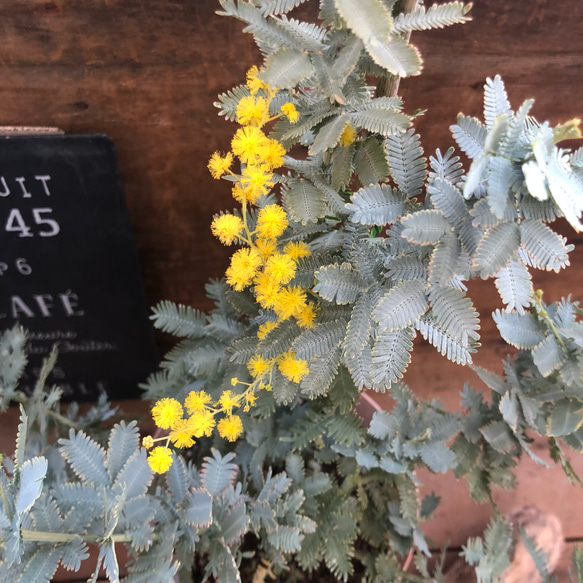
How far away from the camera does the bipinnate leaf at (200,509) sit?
0.43 metres

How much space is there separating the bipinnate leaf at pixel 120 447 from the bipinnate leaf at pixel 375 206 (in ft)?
1.03

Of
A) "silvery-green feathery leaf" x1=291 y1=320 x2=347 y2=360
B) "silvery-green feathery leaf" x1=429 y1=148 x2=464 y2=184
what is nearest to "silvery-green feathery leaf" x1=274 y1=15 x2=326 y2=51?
"silvery-green feathery leaf" x1=429 y1=148 x2=464 y2=184

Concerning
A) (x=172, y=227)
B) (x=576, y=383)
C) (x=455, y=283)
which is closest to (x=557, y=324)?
(x=576, y=383)

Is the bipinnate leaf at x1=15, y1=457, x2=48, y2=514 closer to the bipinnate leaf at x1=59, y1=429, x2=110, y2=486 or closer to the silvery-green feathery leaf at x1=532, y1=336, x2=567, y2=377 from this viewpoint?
the bipinnate leaf at x1=59, y1=429, x2=110, y2=486

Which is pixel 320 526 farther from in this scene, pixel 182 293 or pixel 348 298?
pixel 182 293

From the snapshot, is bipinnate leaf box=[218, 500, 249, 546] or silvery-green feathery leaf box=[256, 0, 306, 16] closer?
silvery-green feathery leaf box=[256, 0, 306, 16]

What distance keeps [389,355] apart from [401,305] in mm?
48

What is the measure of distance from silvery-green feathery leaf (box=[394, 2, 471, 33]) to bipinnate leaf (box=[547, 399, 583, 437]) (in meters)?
0.37

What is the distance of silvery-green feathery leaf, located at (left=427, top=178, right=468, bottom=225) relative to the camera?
11.6 inches

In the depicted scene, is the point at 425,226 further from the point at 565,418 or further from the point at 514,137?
the point at 565,418

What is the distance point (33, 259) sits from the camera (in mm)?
721

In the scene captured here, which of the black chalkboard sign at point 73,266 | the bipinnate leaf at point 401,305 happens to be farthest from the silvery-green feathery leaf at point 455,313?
the black chalkboard sign at point 73,266

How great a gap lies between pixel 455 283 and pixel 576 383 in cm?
19

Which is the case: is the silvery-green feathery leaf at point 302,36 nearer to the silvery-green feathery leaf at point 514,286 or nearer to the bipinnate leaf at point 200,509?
the silvery-green feathery leaf at point 514,286
